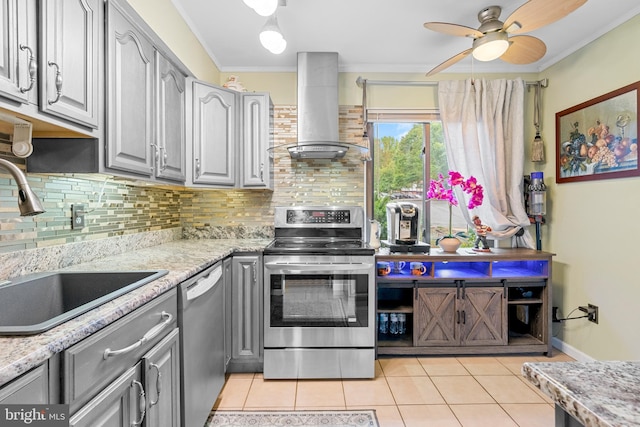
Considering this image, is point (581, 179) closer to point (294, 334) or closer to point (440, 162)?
point (440, 162)

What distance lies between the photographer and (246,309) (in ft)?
7.45

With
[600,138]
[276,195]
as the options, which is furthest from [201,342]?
[600,138]

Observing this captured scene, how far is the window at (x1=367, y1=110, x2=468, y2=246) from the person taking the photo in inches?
121

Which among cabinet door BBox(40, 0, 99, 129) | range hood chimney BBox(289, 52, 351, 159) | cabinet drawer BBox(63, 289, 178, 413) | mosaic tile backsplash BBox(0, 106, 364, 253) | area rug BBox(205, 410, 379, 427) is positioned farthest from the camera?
mosaic tile backsplash BBox(0, 106, 364, 253)

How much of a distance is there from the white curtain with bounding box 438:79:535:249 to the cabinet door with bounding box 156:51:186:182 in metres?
2.19

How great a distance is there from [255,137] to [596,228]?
2.66 meters

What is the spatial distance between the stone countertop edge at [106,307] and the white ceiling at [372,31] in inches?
64.5

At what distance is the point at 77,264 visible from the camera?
158 cm

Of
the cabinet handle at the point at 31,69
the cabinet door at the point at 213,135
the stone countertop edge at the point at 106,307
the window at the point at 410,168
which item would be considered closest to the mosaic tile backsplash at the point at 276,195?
the window at the point at 410,168

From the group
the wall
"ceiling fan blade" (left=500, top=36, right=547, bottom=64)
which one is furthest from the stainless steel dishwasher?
the wall

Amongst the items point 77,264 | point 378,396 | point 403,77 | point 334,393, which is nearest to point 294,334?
point 334,393

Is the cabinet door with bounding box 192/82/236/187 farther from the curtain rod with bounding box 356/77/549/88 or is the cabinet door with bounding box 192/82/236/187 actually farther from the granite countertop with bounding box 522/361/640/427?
the granite countertop with bounding box 522/361/640/427

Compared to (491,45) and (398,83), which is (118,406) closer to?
(491,45)

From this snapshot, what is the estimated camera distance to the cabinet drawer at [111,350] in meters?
0.78
